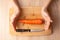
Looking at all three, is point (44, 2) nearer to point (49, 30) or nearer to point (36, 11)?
point (36, 11)

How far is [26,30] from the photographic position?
1.11 metres

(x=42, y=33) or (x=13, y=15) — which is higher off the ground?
(x=13, y=15)

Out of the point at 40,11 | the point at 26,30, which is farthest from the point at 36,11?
the point at 26,30

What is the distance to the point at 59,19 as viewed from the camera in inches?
44.8

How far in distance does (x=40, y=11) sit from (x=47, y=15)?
0.07 meters

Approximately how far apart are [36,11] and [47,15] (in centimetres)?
9

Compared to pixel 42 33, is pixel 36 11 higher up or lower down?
higher up

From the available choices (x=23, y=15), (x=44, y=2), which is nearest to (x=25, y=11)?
(x=23, y=15)

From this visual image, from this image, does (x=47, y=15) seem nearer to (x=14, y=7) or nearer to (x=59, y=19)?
(x=59, y=19)

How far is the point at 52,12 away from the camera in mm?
1138

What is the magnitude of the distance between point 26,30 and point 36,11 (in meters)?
0.14

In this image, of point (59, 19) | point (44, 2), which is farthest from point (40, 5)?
point (59, 19)

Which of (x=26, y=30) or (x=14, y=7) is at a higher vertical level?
(x=14, y=7)

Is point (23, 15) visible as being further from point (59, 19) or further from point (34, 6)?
point (59, 19)
